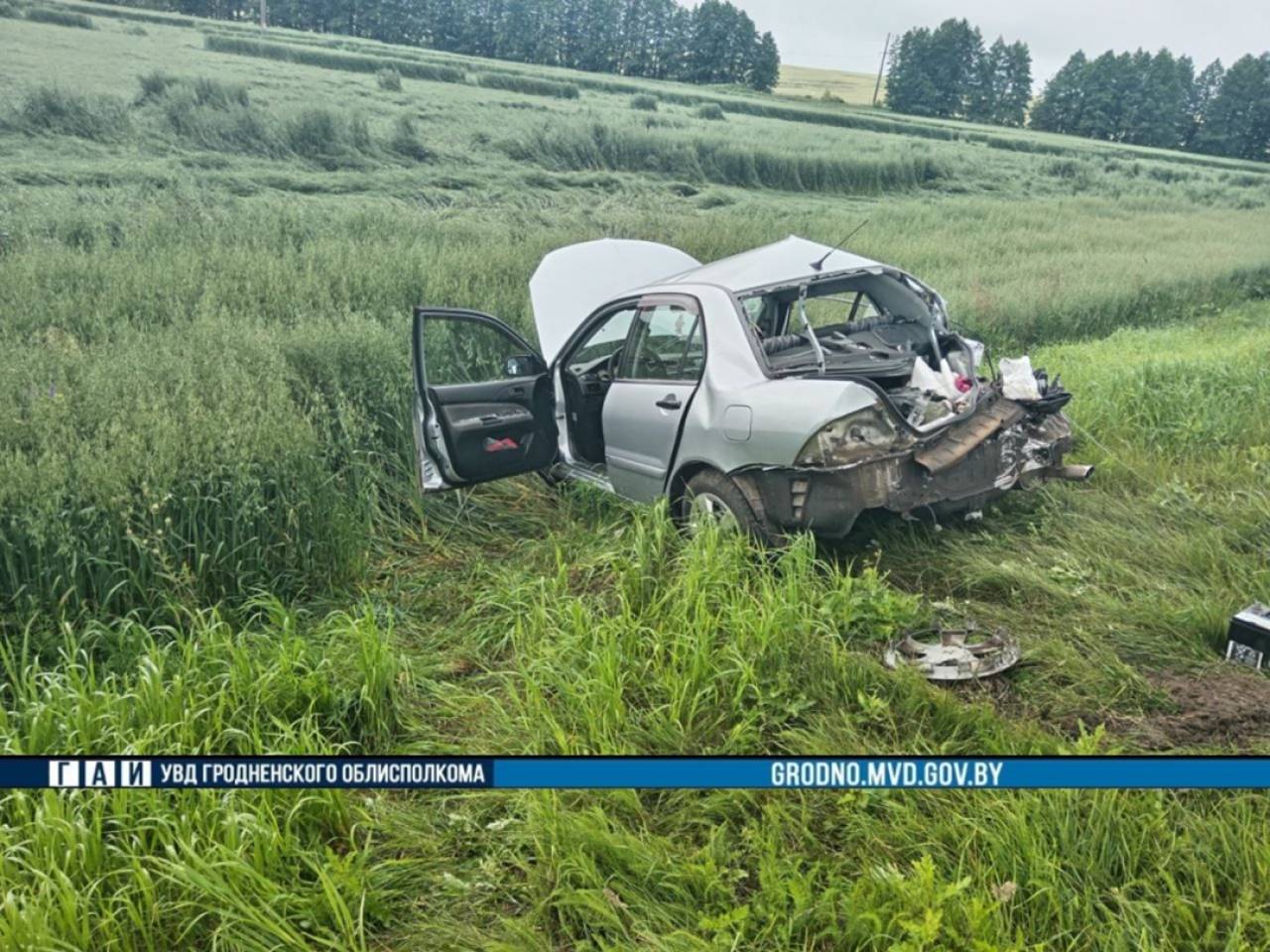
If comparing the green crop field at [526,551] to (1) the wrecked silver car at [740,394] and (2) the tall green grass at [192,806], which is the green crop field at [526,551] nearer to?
(2) the tall green grass at [192,806]

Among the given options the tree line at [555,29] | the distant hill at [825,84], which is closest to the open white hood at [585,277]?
the tree line at [555,29]

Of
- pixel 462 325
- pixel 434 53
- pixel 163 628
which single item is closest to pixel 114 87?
pixel 434 53

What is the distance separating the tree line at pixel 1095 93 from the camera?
3.05 m

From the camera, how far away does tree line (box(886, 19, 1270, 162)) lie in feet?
10.0

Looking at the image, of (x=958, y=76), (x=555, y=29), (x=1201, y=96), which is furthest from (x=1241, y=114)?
(x=555, y=29)

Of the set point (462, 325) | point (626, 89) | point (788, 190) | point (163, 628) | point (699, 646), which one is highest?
point (626, 89)

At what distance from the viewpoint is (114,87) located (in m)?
4.16

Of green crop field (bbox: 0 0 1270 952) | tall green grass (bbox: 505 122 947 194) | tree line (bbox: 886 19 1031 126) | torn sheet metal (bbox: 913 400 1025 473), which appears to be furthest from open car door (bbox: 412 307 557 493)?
tree line (bbox: 886 19 1031 126)

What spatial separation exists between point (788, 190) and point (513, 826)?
3.22 meters

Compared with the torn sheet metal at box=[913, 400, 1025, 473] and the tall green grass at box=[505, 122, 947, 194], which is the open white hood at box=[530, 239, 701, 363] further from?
the torn sheet metal at box=[913, 400, 1025, 473]

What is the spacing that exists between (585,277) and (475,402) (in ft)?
2.75

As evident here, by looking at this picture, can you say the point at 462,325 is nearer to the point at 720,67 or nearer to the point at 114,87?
the point at 720,67

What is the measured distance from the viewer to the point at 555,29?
4043mm

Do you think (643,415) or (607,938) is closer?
(607,938)
